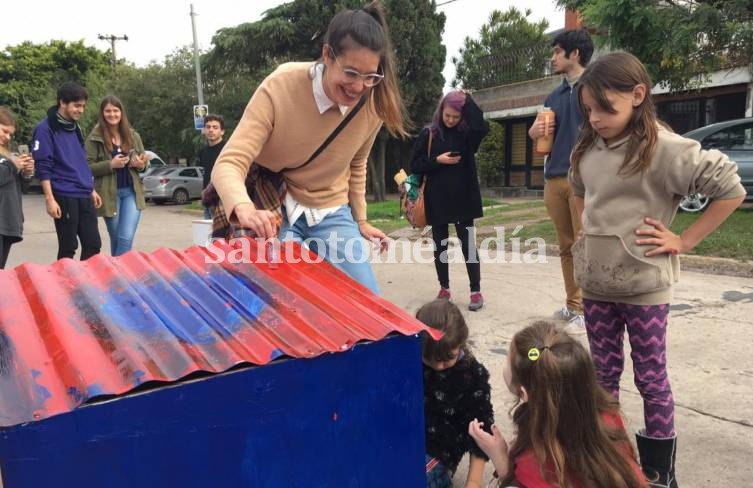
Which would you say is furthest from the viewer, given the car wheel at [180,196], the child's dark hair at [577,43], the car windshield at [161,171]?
the car wheel at [180,196]

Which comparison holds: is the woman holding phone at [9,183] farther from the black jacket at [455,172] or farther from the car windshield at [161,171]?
the car windshield at [161,171]

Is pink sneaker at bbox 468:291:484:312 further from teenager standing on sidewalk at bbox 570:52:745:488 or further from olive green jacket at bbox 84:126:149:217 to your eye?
olive green jacket at bbox 84:126:149:217

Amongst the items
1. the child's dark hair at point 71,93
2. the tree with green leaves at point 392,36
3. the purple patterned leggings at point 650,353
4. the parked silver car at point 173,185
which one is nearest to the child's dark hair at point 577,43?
the purple patterned leggings at point 650,353

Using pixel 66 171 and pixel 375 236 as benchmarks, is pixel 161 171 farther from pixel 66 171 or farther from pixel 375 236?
pixel 375 236

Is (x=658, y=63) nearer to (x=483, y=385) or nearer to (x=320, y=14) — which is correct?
(x=483, y=385)

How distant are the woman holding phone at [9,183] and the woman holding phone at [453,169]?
2.66m

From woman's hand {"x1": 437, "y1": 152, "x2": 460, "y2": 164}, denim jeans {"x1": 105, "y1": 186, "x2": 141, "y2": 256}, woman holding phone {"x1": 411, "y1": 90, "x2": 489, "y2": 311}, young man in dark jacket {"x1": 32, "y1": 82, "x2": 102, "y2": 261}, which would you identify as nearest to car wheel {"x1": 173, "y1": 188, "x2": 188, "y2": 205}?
denim jeans {"x1": 105, "y1": 186, "x2": 141, "y2": 256}

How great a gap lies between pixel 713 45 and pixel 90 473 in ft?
27.7

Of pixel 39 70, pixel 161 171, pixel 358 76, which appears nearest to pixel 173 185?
pixel 161 171

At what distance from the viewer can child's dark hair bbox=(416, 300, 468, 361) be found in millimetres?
2012

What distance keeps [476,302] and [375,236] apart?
1985mm

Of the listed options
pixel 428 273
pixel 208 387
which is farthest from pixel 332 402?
pixel 428 273

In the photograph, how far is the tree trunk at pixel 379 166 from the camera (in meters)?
16.2

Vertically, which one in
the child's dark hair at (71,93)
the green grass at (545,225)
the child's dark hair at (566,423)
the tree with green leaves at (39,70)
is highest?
the tree with green leaves at (39,70)
